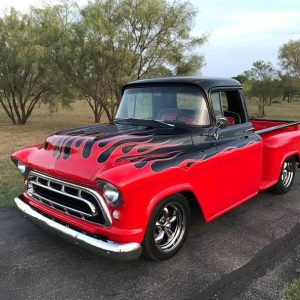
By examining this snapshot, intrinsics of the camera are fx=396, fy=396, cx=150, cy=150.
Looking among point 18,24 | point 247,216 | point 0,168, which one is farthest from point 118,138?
point 18,24

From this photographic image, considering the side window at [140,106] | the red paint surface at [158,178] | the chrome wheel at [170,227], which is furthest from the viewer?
the side window at [140,106]

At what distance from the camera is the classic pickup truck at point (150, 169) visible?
343cm

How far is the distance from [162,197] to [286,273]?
1368 millimetres

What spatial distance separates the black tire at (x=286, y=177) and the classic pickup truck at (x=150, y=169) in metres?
0.69

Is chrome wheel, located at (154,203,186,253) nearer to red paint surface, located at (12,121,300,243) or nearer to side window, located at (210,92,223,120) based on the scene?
red paint surface, located at (12,121,300,243)

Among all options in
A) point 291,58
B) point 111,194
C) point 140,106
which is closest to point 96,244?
point 111,194

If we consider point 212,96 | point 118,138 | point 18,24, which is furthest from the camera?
point 18,24

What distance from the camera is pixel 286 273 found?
3.69 m

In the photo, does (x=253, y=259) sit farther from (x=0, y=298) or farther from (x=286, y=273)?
(x=0, y=298)

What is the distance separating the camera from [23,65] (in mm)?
18328

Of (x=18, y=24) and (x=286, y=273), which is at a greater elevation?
(x=18, y=24)

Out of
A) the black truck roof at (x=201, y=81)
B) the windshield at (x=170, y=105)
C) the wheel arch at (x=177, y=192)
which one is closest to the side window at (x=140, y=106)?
the windshield at (x=170, y=105)

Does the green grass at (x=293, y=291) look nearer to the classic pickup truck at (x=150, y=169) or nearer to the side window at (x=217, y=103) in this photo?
the classic pickup truck at (x=150, y=169)

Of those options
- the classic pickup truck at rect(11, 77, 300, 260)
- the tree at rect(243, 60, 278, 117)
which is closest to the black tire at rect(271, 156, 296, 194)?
the classic pickup truck at rect(11, 77, 300, 260)
